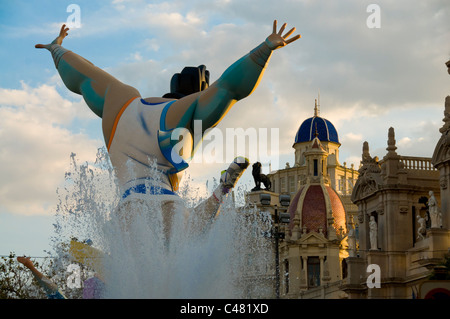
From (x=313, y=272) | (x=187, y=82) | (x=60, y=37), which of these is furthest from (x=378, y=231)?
(x=60, y=37)

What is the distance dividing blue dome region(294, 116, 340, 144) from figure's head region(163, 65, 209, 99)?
187ft

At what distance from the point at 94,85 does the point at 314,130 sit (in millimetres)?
58125

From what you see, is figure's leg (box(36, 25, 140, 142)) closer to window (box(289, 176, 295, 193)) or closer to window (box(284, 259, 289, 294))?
window (box(284, 259, 289, 294))

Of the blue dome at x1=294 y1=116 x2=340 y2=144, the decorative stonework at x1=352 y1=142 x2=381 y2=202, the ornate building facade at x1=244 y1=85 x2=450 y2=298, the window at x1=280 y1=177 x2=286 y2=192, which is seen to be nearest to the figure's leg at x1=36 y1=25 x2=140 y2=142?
the ornate building facade at x1=244 y1=85 x2=450 y2=298

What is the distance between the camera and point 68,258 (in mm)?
14023

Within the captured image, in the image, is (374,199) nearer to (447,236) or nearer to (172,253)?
(447,236)

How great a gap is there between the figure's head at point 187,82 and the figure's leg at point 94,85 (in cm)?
88

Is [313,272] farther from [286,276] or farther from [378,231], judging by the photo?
[378,231]

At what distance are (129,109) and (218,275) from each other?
3842mm

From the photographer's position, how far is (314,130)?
72.4 metres

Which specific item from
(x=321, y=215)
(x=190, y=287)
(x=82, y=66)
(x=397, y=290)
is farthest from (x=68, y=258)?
(x=321, y=215)

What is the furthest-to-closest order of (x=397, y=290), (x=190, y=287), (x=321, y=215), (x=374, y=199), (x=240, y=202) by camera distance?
(x=321, y=215)
(x=374, y=199)
(x=397, y=290)
(x=240, y=202)
(x=190, y=287)

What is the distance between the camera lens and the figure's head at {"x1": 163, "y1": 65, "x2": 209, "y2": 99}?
15.6m

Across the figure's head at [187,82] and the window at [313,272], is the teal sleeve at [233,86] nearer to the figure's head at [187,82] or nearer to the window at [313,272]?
the figure's head at [187,82]
